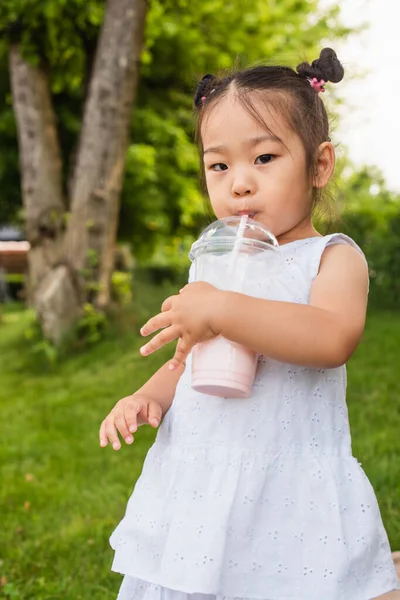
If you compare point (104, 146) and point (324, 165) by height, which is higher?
point (324, 165)

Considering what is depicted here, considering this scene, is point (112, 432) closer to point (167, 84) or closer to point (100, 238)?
point (100, 238)

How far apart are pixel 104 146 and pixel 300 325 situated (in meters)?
6.73

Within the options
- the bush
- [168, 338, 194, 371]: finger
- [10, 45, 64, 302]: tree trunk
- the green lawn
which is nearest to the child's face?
[168, 338, 194, 371]: finger

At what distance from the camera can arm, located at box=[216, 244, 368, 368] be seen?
1.50 metres

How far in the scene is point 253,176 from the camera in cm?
175

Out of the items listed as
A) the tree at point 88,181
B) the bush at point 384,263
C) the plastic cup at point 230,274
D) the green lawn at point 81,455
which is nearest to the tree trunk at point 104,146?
the tree at point 88,181

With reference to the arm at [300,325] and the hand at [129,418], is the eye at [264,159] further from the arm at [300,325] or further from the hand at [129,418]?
the hand at [129,418]

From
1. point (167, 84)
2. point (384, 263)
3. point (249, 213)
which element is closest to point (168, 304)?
point (249, 213)

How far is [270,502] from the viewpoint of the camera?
1.68 m

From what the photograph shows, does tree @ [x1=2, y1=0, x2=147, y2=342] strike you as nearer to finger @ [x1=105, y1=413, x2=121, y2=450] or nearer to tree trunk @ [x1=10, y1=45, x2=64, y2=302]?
tree trunk @ [x1=10, y1=45, x2=64, y2=302]

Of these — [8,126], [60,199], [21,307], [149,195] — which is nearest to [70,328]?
[60,199]

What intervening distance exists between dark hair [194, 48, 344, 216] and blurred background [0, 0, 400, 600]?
252 mm

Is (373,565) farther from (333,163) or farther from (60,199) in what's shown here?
(60,199)

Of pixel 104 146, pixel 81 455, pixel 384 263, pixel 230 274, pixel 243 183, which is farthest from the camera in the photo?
pixel 104 146
